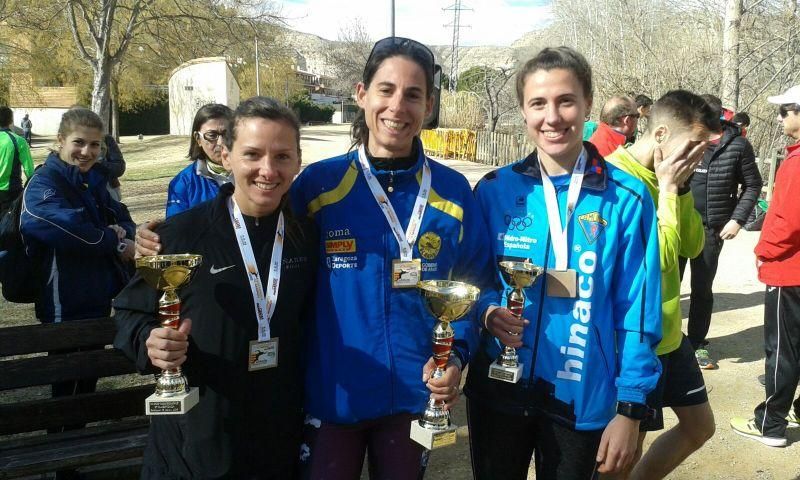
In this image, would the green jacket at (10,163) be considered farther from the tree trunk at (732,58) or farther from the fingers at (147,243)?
the tree trunk at (732,58)

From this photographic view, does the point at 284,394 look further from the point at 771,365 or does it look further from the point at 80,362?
the point at 771,365

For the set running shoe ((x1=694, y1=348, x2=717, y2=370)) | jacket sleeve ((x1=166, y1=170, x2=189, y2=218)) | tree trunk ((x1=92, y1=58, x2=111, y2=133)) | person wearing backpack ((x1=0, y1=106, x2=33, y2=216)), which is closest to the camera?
jacket sleeve ((x1=166, y1=170, x2=189, y2=218))

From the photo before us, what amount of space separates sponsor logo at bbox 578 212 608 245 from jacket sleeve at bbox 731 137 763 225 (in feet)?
16.2

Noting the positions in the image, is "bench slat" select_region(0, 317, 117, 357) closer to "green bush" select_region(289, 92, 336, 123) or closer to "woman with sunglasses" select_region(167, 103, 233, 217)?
"woman with sunglasses" select_region(167, 103, 233, 217)

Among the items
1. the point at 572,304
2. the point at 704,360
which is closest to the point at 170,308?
the point at 572,304

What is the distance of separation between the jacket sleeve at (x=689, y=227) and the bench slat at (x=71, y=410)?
10.9 feet

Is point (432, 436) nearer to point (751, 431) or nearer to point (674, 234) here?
point (674, 234)

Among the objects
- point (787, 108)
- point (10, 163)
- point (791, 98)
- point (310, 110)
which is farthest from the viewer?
point (310, 110)

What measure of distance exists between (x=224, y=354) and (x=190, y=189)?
7.09 ft

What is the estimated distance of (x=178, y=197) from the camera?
161 inches

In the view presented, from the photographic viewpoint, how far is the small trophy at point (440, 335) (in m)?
2.19

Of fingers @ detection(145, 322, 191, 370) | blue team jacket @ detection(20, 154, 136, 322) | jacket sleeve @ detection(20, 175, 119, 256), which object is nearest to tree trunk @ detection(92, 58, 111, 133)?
blue team jacket @ detection(20, 154, 136, 322)

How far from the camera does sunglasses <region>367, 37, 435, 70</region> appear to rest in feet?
8.14

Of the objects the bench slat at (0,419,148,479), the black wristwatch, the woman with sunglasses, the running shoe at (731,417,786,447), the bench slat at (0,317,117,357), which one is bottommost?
the running shoe at (731,417,786,447)
